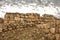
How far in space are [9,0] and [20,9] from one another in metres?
0.51

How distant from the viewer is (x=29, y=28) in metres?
3.06

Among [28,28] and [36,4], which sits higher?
[36,4]

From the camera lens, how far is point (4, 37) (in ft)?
9.58

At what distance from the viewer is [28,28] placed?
3064 mm

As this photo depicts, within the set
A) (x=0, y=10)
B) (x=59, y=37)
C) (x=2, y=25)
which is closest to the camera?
(x=59, y=37)

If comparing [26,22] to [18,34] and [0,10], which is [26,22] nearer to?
[18,34]

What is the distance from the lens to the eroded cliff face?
114 inches

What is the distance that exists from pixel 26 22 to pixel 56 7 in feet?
5.22

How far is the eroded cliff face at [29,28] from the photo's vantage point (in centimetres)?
290

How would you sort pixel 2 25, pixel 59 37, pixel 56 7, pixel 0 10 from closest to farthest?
pixel 59 37 < pixel 2 25 < pixel 0 10 < pixel 56 7

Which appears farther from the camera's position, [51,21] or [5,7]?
[5,7]

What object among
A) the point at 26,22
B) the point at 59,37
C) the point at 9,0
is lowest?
the point at 59,37

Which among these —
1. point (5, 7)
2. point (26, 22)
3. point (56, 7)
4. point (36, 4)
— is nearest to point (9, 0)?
point (5, 7)

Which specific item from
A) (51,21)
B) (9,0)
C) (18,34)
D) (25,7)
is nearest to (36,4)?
(25,7)
